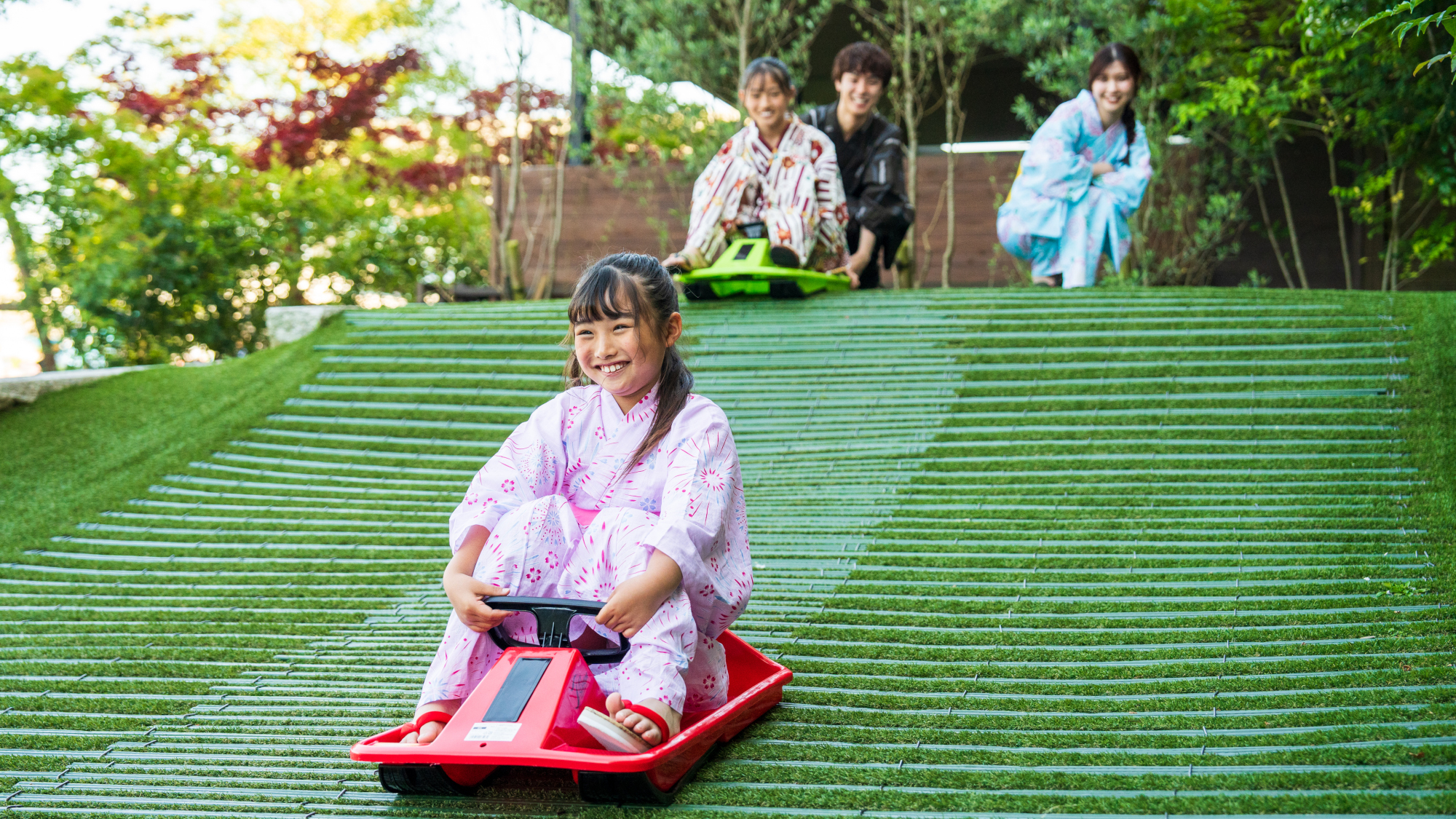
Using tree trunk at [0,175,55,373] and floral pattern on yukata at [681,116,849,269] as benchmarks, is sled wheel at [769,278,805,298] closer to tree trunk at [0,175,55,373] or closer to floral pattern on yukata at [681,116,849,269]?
floral pattern on yukata at [681,116,849,269]

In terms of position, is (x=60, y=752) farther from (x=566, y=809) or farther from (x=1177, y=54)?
(x=1177, y=54)

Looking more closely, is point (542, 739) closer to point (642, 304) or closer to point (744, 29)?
point (642, 304)

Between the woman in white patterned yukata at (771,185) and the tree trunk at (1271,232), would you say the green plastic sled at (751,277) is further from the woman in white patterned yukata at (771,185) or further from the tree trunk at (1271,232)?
the tree trunk at (1271,232)

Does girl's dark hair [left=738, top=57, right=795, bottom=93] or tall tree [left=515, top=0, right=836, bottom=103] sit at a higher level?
tall tree [left=515, top=0, right=836, bottom=103]

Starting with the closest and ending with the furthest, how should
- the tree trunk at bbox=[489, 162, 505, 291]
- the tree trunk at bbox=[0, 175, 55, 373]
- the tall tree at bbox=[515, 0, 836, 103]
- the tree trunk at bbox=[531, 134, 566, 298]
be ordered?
the tree trunk at bbox=[0, 175, 55, 373] < the tall tree at bbox=[515, 0, 836, 103] < the tree trunk at bbox=[531, 134, 566, 298] < the tree trunk at bbox=[489, 162, 505, 291]

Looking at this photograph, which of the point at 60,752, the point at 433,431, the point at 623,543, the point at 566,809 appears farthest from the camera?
the point at 433,431

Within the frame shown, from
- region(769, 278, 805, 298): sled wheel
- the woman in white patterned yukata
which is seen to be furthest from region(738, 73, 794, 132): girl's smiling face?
region(769, 278, 805, 298): sled wheel

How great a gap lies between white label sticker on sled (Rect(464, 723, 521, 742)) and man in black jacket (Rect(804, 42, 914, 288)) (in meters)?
3.89

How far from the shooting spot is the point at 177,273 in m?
6.03

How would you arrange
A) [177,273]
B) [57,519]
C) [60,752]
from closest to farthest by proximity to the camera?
1. [60,752]
2. [57,519]
3. [177,273]

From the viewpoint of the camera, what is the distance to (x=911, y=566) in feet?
8.23

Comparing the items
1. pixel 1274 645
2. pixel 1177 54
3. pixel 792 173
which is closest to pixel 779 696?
pixel 1274 645

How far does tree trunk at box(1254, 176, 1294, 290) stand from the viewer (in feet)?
22.9

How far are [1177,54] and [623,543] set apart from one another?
577cm
